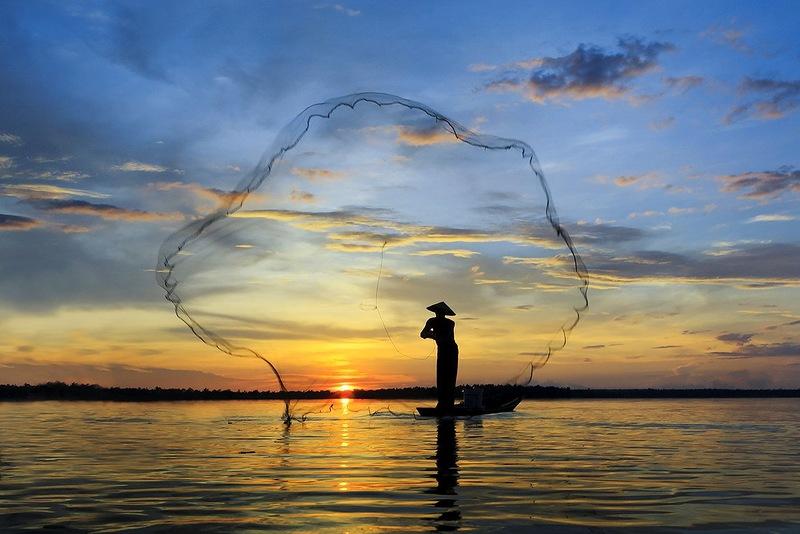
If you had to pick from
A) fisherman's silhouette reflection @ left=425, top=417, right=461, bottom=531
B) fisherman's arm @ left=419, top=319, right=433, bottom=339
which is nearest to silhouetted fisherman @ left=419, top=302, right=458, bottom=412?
fisherman's arm @ left=419, top=319, right=433, bottom=339

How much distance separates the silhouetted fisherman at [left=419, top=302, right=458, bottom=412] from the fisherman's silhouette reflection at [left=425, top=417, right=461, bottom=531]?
446 inches

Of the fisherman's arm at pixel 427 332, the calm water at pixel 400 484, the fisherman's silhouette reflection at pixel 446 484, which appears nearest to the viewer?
the fisherman's silhouette reflection at pixel 446 484

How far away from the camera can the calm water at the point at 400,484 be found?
12211 millimetres

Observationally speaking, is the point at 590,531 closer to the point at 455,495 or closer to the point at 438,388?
the point at 455,495

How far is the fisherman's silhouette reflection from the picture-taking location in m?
11.9

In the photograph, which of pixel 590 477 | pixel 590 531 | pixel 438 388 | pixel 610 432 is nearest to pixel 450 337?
pixel 438 388

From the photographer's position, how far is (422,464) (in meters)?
20.3

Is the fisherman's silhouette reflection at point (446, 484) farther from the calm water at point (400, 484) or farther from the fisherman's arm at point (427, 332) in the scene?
the fisherman's arm at point (427, 332)

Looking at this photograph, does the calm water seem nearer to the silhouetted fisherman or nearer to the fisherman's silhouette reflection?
the fisherman's silhouette reflection

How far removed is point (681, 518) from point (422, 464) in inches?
339

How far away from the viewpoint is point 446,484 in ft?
53.6

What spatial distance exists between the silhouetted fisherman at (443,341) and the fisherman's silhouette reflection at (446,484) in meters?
11.3

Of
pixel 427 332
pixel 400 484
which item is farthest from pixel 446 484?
pixel 427 332

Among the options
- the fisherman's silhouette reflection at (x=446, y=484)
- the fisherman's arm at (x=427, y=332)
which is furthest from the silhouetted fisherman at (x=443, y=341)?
the fisherman's silhouette reflection at (x=446, y=484)
